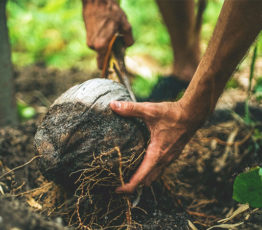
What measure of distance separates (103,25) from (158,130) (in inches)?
32.8

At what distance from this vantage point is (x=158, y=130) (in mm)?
1434

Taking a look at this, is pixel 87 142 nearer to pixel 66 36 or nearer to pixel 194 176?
pixel 194 176

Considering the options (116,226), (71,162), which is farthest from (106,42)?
(116,226)

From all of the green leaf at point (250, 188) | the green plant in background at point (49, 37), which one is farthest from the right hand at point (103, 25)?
the green plant in background at point (49, 37)

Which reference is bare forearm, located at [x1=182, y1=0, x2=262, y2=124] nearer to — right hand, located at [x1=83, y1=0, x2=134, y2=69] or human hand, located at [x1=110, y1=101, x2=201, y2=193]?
human hand, located at [x1=110, y1=101, x2=201, y2=193]

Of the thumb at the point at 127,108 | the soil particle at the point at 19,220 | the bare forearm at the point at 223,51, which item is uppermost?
the bare forearm at the point at 223,51

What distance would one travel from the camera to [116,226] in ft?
4.28

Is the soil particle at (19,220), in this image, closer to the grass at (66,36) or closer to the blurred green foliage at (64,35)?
the grass at (66,36)

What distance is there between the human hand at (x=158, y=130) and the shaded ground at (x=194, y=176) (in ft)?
0.65

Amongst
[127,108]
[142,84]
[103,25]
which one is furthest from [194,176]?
[142,84]

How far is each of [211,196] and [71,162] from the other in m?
0.91

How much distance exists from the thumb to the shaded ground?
479 mm

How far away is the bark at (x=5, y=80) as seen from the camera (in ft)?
6.54

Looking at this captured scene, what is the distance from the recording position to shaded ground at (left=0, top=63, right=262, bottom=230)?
143 centimetres
